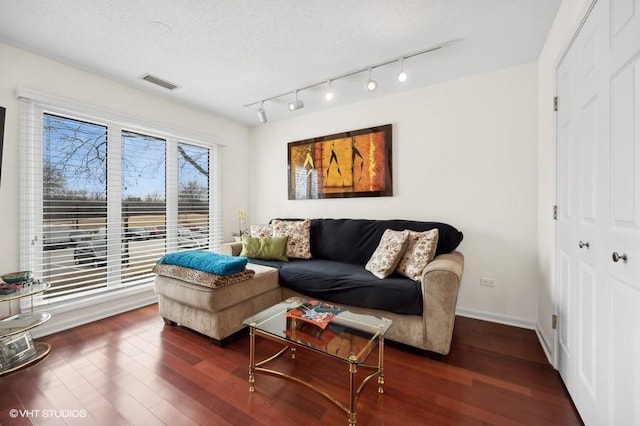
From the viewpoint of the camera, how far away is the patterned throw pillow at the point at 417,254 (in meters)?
2.15

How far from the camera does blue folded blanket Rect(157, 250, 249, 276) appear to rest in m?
2.10

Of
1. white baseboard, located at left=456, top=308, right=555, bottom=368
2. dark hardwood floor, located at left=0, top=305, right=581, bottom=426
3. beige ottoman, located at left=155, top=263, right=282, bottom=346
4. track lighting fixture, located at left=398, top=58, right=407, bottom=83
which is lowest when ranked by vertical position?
dark hardwood floor, located at left=0, top=305, right=581, bottom=426

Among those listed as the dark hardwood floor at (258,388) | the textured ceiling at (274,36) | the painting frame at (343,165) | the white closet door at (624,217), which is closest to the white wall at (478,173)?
the painting frame at (343,165)

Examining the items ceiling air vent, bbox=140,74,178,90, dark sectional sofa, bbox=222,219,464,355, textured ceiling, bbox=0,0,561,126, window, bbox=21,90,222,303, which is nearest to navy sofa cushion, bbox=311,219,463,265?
dark sectional sofa, bbox=222,219,464,355

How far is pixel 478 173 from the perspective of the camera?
260 cm

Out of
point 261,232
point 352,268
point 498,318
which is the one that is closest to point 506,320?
point 498,318

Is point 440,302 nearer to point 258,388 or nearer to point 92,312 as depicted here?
point 258,388

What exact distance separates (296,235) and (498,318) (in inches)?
85.8

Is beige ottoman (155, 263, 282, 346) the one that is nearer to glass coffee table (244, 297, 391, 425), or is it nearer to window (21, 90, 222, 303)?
glass coffee table (244, 297, 391, 425)

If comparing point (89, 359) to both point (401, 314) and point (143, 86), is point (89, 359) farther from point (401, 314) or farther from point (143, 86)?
point (143, 86)

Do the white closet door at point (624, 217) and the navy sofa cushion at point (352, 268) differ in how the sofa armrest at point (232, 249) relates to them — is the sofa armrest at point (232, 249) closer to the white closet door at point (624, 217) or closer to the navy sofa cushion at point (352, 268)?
the navy sofa cushion at point (352, 268)

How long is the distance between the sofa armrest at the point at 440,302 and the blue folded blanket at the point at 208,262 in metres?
1.45

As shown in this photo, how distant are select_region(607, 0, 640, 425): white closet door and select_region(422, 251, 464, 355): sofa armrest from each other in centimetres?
78

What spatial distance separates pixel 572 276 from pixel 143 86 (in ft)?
13.0
